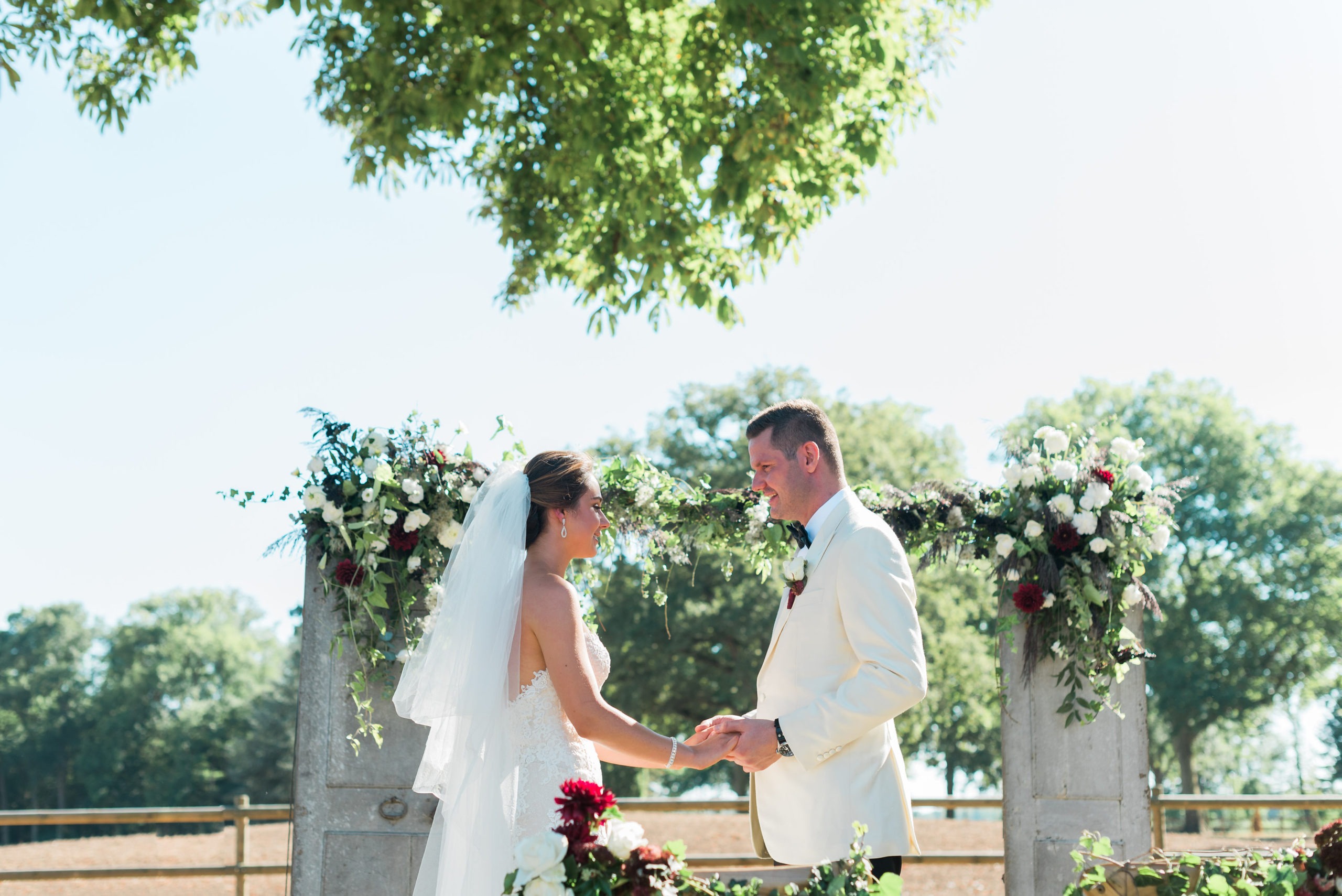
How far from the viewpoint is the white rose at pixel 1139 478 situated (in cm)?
573

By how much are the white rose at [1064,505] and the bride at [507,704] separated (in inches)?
109

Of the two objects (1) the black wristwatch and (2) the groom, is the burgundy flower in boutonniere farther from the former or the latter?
(1) the black wristwatch

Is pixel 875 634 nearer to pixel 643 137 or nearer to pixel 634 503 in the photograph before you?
pixel 634 503

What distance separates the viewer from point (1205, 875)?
2.55 metres

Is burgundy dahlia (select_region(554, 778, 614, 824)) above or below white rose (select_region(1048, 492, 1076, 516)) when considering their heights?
below

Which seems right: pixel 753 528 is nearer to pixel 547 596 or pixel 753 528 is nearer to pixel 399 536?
pixel 399 536

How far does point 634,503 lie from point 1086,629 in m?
2.47

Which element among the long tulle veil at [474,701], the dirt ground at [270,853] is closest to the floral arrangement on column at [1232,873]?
the long tulle veil at [474,701]

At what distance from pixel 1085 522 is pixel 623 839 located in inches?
159

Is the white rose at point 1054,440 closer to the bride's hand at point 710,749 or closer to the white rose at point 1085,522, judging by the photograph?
the white rose at point 1085,522

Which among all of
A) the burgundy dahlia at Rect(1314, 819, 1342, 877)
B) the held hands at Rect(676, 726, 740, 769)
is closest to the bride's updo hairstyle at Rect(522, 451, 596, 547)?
the held hands at Rect(676, 726, 740, 769)

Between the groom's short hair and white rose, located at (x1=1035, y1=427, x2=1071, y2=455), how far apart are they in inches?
90.6

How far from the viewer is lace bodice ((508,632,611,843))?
3703 millimetres

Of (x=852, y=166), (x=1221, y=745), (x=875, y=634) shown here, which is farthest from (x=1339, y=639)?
(x=875, y=634)
